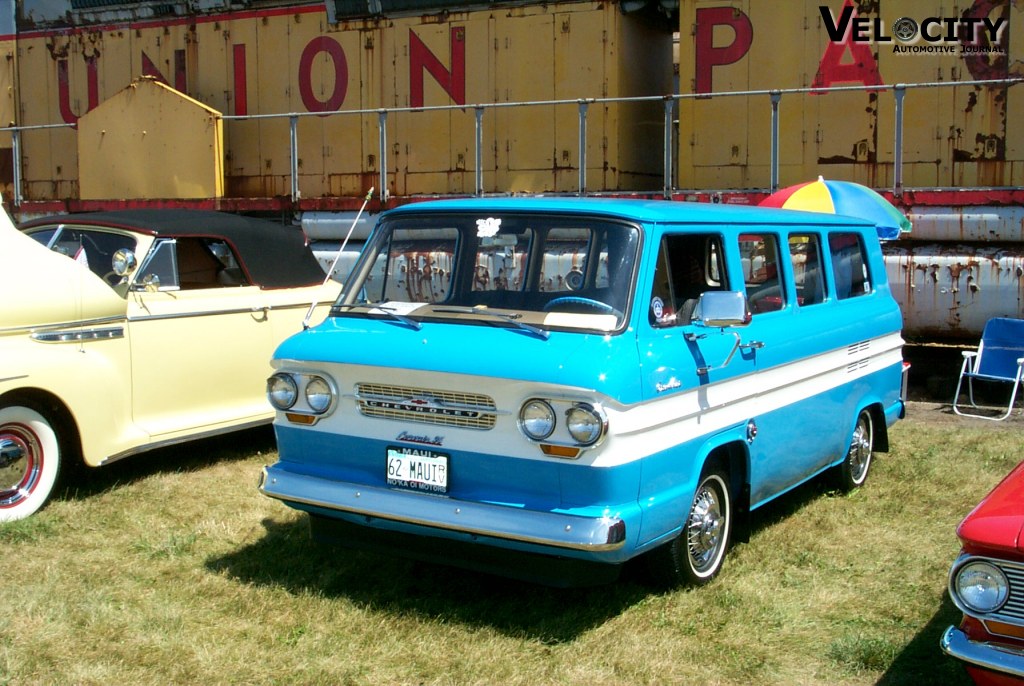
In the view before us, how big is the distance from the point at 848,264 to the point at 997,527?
334cm

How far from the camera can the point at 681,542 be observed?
450 centimetres

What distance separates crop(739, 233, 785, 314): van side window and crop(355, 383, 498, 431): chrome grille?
1.70 metres

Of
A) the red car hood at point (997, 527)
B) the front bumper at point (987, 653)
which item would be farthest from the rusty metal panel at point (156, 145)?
the front bumper at point (987, 653)

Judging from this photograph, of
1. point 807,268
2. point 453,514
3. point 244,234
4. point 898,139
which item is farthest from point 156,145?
point 453,514

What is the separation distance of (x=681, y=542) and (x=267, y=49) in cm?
1016

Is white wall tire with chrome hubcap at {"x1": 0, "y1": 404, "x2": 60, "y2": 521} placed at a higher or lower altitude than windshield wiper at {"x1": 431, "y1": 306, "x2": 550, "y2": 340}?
lower

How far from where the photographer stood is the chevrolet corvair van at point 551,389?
3.97m

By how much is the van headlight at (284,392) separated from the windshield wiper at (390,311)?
0.45m

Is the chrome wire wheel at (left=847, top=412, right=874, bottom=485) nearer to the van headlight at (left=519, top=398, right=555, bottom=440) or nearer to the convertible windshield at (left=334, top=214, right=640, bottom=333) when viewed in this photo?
the convertible windshield at (left=334, top=214, right=640, bottom=333)

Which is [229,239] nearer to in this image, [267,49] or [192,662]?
[192,662]

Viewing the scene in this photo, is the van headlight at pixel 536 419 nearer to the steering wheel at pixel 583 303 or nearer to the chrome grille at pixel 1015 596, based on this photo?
the steering wheel at pixel 583 303

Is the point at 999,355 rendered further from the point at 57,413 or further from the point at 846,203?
the point at 57,413

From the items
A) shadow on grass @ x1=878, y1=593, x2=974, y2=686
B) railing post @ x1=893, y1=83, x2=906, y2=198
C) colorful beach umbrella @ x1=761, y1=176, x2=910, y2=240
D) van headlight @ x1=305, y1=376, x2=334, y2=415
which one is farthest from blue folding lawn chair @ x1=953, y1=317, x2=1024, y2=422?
van headlight @ x1=305, y1=376, x2=334, y2=415

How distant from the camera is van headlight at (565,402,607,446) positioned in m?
3.87
